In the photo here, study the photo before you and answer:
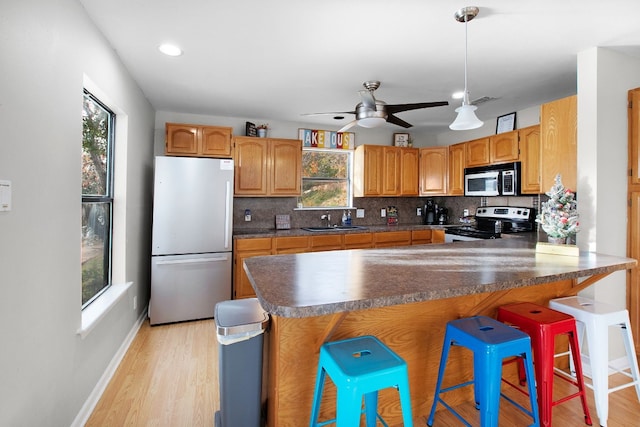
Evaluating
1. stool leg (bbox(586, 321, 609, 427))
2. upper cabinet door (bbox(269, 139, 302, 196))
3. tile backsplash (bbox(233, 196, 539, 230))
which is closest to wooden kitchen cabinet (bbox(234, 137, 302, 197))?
upper cabinet door (bbox(269, 139, 302, 196))

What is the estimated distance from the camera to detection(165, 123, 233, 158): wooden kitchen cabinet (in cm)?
367

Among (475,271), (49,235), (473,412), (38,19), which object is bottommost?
(473,412)

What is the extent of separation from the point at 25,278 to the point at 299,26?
6.31 feet

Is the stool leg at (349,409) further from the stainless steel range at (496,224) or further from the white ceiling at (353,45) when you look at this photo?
the stainless steel range at (496,224)

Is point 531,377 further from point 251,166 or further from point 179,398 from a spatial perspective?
point 251,166

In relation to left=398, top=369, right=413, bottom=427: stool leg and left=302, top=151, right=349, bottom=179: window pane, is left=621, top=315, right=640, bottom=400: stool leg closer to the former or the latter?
left=398, top=369, right=413, bottom=427: stool leg

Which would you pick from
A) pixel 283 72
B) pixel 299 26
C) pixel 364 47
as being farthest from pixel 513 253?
pixel 283 72

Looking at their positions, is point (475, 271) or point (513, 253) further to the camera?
point (513, 253)

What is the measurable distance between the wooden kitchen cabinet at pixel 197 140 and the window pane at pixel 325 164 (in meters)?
1.22

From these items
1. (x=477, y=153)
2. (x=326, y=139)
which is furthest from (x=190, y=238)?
(x=477, y=153)

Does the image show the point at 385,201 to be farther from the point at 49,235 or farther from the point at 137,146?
the point at 49,235

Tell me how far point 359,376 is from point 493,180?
135 inches

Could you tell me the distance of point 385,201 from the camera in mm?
5016

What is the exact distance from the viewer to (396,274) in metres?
1.58
